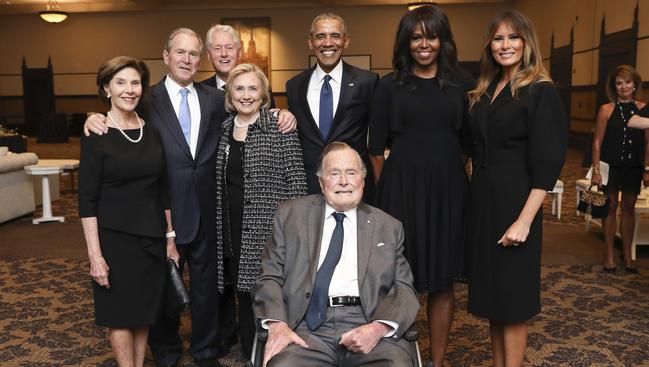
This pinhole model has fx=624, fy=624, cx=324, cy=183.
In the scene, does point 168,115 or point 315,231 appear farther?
point 168,115

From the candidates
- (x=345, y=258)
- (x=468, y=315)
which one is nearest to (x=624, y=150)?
(x=468, y=315)

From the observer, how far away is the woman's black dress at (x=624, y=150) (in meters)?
5.19

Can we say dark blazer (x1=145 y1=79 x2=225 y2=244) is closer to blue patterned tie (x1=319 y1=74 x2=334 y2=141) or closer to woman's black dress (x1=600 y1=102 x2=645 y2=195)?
blue patterned tie (x1=319 y1=74 x2=334 y2=141)

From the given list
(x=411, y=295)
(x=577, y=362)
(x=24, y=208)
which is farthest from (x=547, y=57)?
(x=411, y=295)

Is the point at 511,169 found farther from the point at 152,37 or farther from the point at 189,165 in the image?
the point at 152,37

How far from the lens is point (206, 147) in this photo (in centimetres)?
323

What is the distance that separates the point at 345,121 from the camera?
10.9 feet

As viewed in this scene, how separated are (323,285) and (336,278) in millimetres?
71

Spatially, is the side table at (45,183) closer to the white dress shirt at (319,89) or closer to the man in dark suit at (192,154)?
the man in dark suit at (192,154)

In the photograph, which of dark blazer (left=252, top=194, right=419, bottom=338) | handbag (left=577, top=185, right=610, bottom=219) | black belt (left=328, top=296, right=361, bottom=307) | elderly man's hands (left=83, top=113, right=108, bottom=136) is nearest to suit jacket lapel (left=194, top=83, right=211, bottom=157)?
elderly man's hands (left=83, top=113, right=108, bottom=136)

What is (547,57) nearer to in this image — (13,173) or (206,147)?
(13,173)

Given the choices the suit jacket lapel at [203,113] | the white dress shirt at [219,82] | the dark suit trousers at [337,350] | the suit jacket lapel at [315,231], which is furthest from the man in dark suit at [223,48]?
the dark suit trousers at [337,350]

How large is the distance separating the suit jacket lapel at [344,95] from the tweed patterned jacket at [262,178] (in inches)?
9.9

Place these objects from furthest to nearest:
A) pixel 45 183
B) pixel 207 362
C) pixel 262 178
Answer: pixel 45 183 → pixel 207 362 → pixel 262 178
